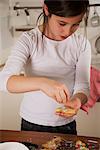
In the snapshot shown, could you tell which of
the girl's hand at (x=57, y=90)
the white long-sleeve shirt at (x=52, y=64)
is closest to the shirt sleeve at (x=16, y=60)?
the white long-sleeve shirt at (x=52, y=64)

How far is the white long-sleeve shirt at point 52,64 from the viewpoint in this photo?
66 cm

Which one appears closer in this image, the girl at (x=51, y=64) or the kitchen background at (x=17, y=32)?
the girl at (x=51, y=64)

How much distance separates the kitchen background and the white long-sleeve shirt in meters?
0.09

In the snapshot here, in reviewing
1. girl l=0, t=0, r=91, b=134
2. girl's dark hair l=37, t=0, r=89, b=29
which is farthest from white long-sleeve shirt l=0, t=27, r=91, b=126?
girl's dark hair l=37, t=0, r=89, b=29

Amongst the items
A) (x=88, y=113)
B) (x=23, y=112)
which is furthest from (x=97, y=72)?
(x=23, y=112)

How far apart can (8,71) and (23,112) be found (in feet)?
0.63

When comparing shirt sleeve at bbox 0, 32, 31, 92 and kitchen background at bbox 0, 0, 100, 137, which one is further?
kitchen background at bbox 0, 0, 100, 137

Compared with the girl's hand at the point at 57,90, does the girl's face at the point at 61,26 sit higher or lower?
higher

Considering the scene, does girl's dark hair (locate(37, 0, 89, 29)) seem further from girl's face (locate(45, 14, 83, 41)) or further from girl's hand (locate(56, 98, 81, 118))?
girl's hand (locate(56, 98, 81, 118))

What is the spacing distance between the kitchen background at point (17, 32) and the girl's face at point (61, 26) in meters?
0.09

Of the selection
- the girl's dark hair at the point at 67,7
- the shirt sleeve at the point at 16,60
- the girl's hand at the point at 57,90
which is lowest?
the girl's hand at the point at 57,90

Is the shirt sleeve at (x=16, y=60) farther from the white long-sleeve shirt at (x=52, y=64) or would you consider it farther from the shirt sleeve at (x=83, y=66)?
the shirt sleeve at (x=83, y=66)

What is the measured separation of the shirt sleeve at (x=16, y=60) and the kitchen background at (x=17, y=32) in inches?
4.5

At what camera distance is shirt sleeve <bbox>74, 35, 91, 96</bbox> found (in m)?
0.66
